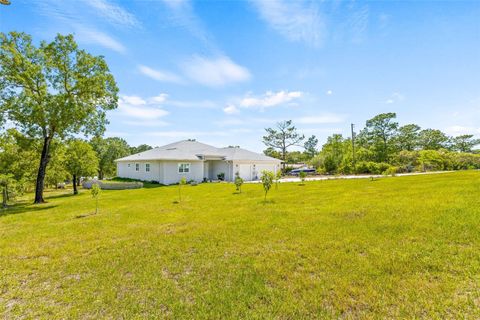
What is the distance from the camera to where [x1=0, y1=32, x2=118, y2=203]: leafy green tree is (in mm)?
11531

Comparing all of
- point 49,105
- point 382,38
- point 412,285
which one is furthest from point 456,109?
point 49,105

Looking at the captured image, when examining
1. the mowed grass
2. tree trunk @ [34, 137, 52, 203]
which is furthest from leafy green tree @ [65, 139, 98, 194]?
the mowed grass

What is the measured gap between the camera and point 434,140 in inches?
1753

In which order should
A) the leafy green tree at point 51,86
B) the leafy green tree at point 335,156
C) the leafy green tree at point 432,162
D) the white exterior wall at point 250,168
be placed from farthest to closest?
1. the leafy green tree at point 335,156
2. the leafy green tree at point 432,162
3. the white exterior wall at point 250,168
4. the leafy green tree at point 51,86

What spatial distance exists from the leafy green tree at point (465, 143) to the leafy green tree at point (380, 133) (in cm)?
1622

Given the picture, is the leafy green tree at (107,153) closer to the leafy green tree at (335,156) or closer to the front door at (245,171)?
the front door at (245,171)

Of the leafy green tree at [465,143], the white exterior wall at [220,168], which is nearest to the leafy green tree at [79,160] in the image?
the white exterior wall at [220,168]

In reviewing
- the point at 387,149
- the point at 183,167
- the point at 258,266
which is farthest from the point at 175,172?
the point at 387,149

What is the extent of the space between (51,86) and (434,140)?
59698mm

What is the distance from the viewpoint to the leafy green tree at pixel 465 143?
4450cm

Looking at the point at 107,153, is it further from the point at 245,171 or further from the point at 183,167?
the point at 245,171

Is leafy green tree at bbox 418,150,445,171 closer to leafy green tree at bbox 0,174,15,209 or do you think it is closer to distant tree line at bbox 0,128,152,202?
distant tree line at bbox 0,128,152,202

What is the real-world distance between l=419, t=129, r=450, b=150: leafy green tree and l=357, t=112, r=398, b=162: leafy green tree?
9235 mm

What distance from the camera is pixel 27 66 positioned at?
11508mm
